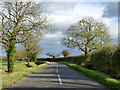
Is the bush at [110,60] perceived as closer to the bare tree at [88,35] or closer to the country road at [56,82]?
the country road at [56,82]

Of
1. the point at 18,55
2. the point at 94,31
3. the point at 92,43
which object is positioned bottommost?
the point at 18,55

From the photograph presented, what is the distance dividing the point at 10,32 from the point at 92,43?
3022 centimetres

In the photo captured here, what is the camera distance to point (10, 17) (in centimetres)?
2258

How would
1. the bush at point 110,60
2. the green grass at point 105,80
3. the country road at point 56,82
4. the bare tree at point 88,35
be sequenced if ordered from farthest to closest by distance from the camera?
the bare tree at point 88,35 < the bush at point 110,60 < the country road at point 56,82 < the green grass at point 105,80

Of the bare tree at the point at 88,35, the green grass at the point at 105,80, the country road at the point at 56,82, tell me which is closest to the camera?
the green grass at the point at 105,80

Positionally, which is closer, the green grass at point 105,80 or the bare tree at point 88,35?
the green grass at point 105,80

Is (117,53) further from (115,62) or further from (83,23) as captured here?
(83,23)

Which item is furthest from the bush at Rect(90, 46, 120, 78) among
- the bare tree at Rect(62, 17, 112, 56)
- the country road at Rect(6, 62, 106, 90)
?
the bare tree at Rect(62, 17, 112, 56)

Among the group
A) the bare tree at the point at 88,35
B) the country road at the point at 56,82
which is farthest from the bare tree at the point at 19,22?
the bare tree at the point at 88,35

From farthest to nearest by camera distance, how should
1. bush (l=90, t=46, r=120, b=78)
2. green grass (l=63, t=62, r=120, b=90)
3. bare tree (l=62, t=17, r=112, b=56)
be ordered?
bare tree (l=62, t=17, r=112, b=56)
bush (l=90, t=46, r=120, b=78)
green grass (l=63, t=62, r=120, b=90)

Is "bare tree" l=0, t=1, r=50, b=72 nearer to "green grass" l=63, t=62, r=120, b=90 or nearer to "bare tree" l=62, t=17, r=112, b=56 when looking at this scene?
"green grass" l=63, t=62, r=120, b=90

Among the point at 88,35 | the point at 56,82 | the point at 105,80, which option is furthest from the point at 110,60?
the point at 88,35

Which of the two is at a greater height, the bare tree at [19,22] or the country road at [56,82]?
the bare tree at [19,22]

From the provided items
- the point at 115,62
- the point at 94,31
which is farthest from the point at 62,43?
the point at 115,62
